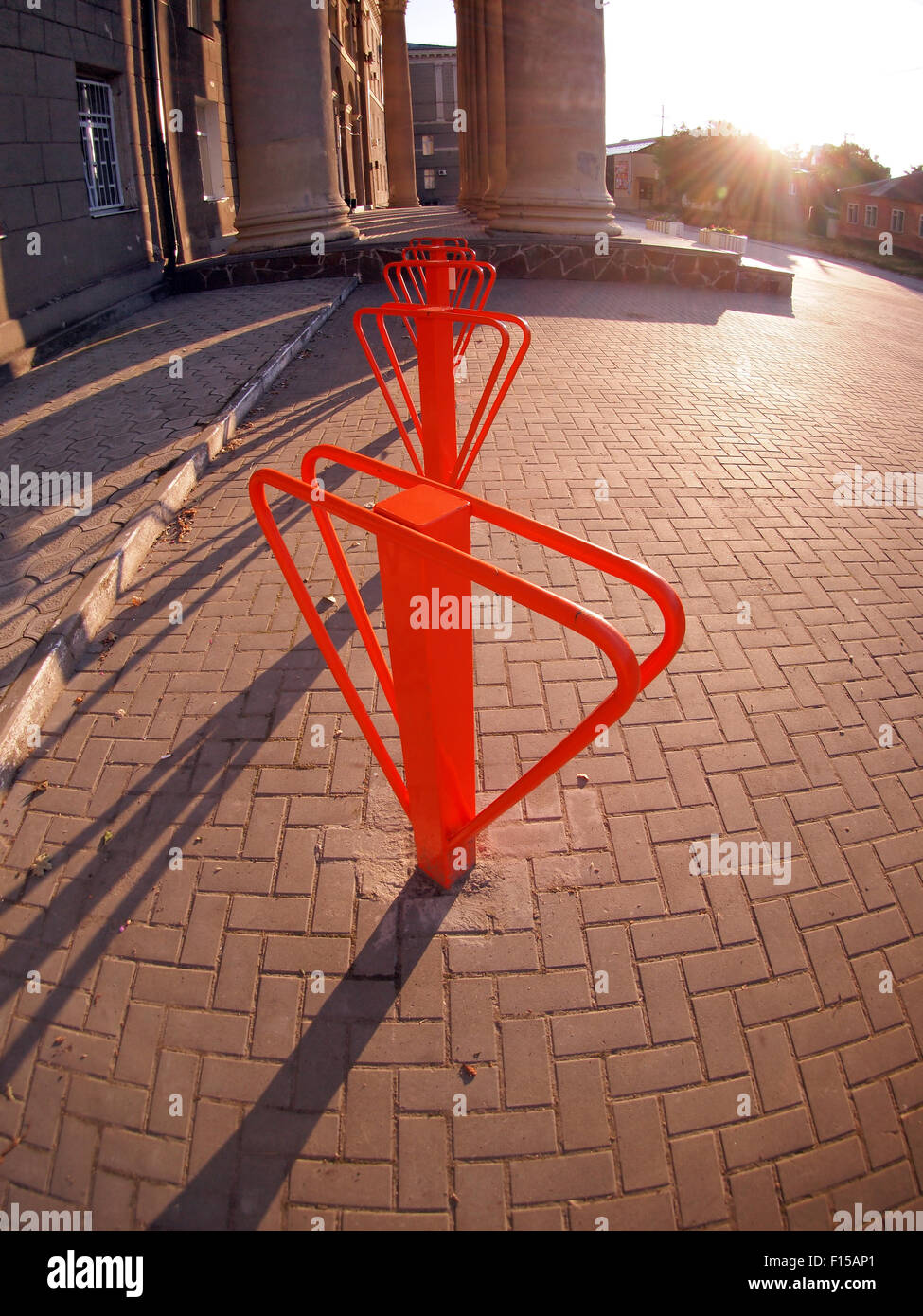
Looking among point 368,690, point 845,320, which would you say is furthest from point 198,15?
point 368,690

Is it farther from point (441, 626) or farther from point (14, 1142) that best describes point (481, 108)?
point (14, 1142)

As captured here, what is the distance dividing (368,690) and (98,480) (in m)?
3.16

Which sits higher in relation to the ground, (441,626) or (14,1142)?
(441,626)

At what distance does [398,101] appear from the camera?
30578mm

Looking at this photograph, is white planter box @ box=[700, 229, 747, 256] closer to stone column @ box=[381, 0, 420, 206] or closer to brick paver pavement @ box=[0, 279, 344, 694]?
stone column @ box=[381, 0, 420, 206]

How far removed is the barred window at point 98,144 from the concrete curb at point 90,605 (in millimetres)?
6833

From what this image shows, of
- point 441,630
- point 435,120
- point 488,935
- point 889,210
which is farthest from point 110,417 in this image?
point 435,120

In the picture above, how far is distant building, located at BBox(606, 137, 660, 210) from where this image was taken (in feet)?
194

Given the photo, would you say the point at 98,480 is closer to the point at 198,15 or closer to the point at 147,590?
the point at 147,590

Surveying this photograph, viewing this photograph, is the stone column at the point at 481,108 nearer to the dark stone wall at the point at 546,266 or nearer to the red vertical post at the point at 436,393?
the dark stone wall at the point at 546,266

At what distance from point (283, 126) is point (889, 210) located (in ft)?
146

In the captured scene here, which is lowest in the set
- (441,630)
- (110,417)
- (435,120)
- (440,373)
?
(441,630)

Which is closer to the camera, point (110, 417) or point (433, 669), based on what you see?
point (433, 669)
